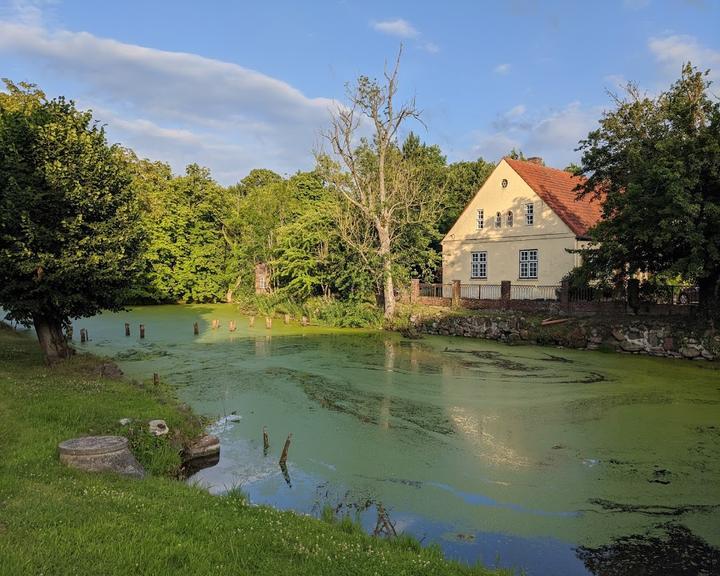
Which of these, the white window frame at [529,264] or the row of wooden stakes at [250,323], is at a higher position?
the white window frame at [529,264]

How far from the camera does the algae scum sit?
21.2 ft

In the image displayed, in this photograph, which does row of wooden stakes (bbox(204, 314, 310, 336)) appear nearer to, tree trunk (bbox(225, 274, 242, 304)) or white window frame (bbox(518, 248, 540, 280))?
tree trunk (bbox(225, 274, 242, 304))

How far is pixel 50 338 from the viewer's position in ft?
45.0

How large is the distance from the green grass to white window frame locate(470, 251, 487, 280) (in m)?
26.3

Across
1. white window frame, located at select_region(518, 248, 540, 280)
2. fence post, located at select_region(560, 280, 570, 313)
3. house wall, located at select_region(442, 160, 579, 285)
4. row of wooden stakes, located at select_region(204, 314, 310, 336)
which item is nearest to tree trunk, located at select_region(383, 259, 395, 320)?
row of wooden stakes, located at select_region(204, 314, 310, 336)

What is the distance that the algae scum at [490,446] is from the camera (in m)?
6.48

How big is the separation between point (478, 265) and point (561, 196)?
19.5ft

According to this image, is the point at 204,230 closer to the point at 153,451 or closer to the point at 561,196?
the point at 561,196

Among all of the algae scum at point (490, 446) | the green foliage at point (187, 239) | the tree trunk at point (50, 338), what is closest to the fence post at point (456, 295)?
the algae scum at point (490, 446)

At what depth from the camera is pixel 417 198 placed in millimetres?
30656

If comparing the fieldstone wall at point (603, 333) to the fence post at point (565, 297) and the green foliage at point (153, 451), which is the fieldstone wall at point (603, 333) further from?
the green foliage at point (153, 451)

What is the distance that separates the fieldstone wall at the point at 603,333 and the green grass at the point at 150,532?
1656cm

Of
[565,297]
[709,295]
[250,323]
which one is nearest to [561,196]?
[565,297]

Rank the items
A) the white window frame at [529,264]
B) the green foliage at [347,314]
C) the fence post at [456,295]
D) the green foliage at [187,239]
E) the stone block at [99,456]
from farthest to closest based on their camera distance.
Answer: the green foliage at [187,239], the white window frame at [529,264], the green foliage at [347,314], the fence post at [456,295], the stone block at [99,456]
